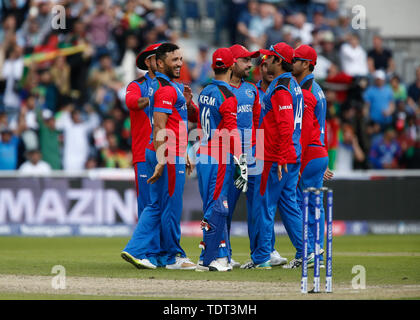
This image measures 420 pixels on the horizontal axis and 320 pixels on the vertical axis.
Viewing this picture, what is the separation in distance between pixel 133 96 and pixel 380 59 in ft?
41.3

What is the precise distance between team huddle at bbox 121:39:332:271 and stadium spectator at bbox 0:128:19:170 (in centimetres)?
876

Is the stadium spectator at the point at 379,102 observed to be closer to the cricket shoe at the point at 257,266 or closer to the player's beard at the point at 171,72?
the cricket shoe at the point at 257,266

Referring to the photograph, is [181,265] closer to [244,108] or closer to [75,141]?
[244,108]

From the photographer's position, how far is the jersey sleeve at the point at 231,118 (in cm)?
1085

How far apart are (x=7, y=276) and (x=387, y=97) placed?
43.8 feet

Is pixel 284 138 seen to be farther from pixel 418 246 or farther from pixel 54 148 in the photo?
pixel 54 148

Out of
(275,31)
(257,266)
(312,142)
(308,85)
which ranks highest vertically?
(275,31)

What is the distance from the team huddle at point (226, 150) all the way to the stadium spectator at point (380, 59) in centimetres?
1139

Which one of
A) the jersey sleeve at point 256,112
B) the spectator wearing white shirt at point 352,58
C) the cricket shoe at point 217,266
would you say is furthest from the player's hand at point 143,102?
the spectator wearing white shirt at point 352,58

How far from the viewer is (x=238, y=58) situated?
11.3 meters

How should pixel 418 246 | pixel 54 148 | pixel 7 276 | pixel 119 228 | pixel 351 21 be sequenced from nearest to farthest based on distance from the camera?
1. pixel 7 276
2. pixel 418 246
3. pixel 119 228
4. pixel 54 148
5. pixel 351 21

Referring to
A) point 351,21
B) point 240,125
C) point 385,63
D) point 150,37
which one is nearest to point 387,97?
point 385,63

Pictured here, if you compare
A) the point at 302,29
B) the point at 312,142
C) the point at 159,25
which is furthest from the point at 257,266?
the point at 302,29

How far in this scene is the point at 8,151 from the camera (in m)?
20.0
